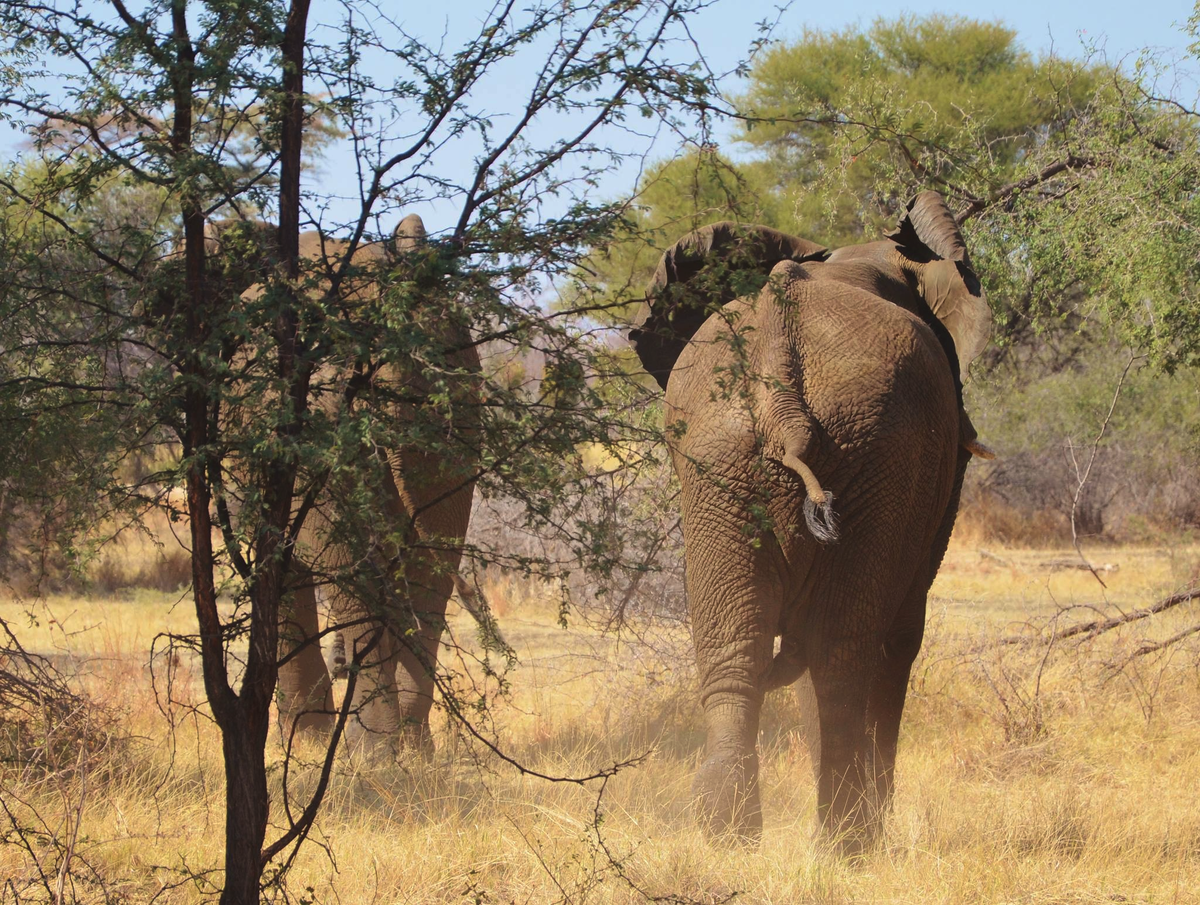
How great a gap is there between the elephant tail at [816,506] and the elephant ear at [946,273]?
1.31 metres

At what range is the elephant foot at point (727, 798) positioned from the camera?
488 cm

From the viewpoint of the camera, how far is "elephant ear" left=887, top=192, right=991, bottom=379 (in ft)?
18.5

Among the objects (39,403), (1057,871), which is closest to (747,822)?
(1057,871)

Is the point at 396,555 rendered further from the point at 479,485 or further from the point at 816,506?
the point at 816,506

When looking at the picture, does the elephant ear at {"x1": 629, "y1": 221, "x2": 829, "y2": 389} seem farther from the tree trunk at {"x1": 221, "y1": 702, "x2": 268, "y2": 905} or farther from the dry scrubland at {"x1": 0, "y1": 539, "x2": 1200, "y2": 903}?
the tree trunk at {"x1": 221, "y1": 702, "x2": 268, "y2": 905}

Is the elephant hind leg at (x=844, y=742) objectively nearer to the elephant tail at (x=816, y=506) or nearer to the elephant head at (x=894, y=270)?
the elephant tail at (x=816, y=506)

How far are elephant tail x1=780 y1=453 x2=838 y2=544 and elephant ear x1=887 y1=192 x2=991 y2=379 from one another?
131 centimetres

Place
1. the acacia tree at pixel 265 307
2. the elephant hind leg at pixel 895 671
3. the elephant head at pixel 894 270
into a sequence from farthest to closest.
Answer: the elephant hind leg at pixel 895 671, the elephant head at pixel 894 270, the acacia tree at pixel 265 307

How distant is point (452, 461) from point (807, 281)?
236 centimetres

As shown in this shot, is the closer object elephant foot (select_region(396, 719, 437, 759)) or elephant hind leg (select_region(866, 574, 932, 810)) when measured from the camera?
elephant hind leg (select_region(866, 574, 932, 810))

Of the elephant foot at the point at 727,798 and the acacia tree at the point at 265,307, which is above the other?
the acacia tree at the point at 265,307

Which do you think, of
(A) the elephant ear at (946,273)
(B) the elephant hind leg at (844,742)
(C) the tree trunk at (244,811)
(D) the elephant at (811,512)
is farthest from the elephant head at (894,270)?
(C) the tree trunk at (244,811)

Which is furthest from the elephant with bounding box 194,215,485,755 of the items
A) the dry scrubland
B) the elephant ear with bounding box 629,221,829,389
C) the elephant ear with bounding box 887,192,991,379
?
the elephant ear with bounding box 887,192,991,379


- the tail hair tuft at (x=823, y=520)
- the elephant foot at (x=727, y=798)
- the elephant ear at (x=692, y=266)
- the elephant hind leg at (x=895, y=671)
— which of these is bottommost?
the elephant foot at (x=727, y=798)
